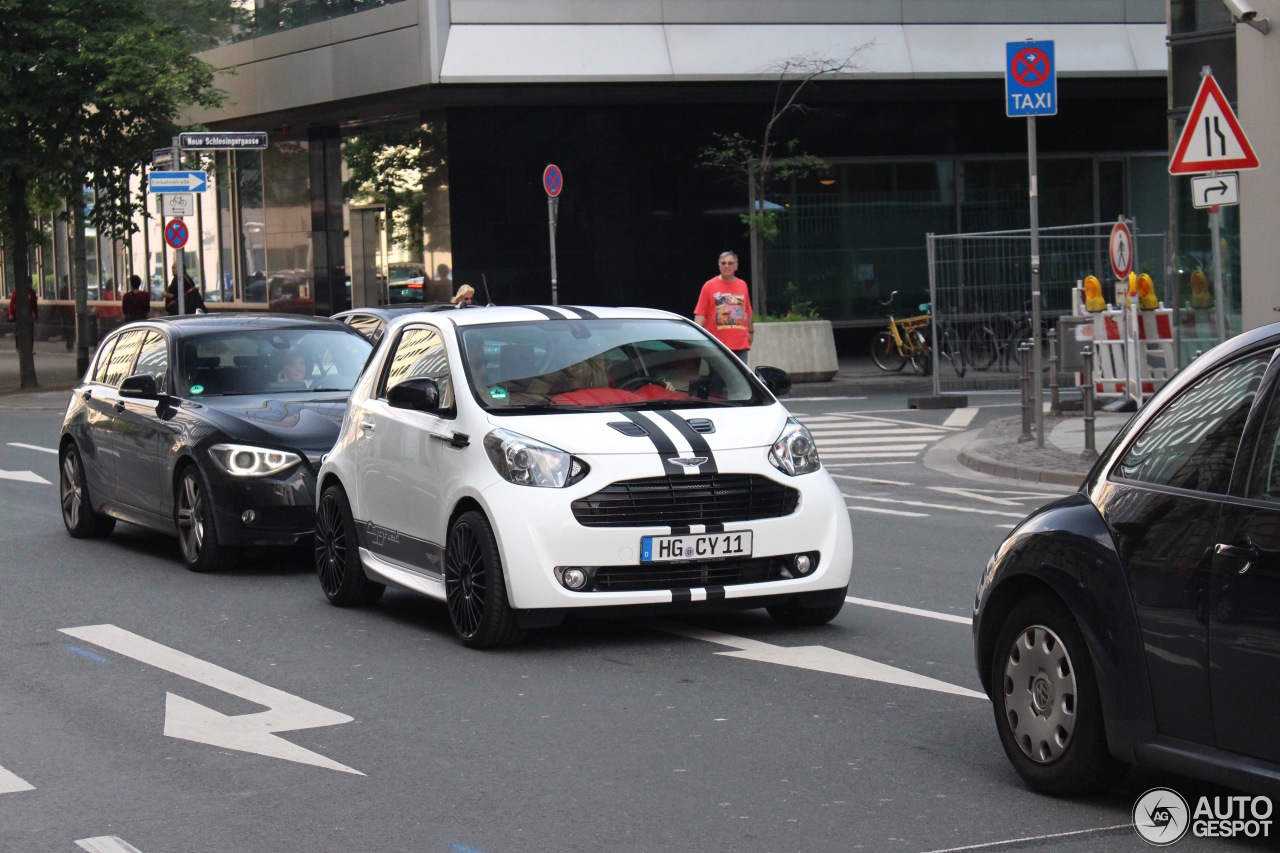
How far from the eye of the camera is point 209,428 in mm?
11180

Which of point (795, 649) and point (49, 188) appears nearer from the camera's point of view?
point (795, 649)

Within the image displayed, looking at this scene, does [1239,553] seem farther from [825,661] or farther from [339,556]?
[339,556]

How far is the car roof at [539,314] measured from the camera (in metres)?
9.14

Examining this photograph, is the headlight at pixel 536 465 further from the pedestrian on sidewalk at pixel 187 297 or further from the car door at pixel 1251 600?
the pedestrian on sidewalk at pixel 187 297

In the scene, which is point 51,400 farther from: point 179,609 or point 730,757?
point 730,757

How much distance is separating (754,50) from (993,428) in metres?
13.9

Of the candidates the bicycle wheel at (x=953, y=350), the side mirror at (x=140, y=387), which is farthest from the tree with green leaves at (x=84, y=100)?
the side mirror at (x=140, y=387)

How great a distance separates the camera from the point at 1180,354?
1995 cm

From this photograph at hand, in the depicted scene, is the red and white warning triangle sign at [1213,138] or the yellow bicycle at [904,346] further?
the yellow bicycle at [904,346]

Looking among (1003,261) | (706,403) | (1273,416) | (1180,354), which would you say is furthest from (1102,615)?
(1003,261)

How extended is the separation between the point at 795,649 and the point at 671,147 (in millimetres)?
27425

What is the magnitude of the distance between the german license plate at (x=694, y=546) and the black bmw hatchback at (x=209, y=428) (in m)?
3.66

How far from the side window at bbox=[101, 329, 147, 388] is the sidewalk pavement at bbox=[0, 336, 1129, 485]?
24.8ft

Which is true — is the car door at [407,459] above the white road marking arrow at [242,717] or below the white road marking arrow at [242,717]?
above
